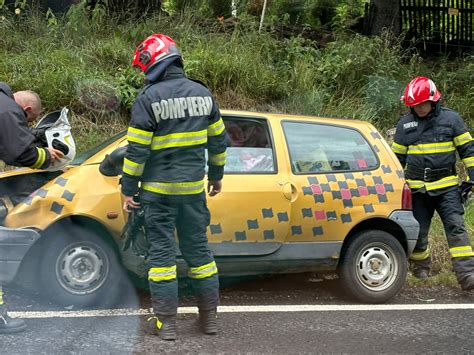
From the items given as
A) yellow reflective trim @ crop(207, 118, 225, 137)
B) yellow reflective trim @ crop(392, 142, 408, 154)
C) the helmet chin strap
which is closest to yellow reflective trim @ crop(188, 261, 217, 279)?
yellow reflective trim @ crop(207, 118, 225, 137)

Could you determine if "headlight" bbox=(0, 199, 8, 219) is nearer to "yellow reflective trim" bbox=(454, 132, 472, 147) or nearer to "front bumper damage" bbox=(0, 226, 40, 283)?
"front bumper damage" bbox=(0, 226, 40, 283)

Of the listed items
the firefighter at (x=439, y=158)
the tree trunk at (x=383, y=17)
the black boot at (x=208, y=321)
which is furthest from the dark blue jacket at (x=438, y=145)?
the tree trunk at (x=383, y=17)

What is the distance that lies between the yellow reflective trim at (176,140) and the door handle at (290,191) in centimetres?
121

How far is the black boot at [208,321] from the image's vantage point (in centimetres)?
518

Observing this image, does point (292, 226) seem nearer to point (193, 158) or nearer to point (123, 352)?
point (193, 158)

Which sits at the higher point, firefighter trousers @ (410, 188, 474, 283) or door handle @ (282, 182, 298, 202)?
door handle @ (282, 182, 298, 202)

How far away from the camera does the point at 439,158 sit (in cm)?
682

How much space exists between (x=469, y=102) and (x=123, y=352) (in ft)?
29.2

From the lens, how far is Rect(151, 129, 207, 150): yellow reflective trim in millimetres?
4918

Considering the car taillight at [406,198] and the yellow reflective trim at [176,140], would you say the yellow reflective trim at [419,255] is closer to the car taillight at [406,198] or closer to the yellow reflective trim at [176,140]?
the car taillight at [406,198]

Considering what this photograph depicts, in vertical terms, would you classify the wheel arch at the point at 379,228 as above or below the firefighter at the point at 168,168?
below

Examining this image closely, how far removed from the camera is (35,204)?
18.1 ft

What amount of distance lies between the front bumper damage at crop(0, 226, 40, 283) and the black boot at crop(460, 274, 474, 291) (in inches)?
143

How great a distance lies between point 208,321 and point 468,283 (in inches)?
103
